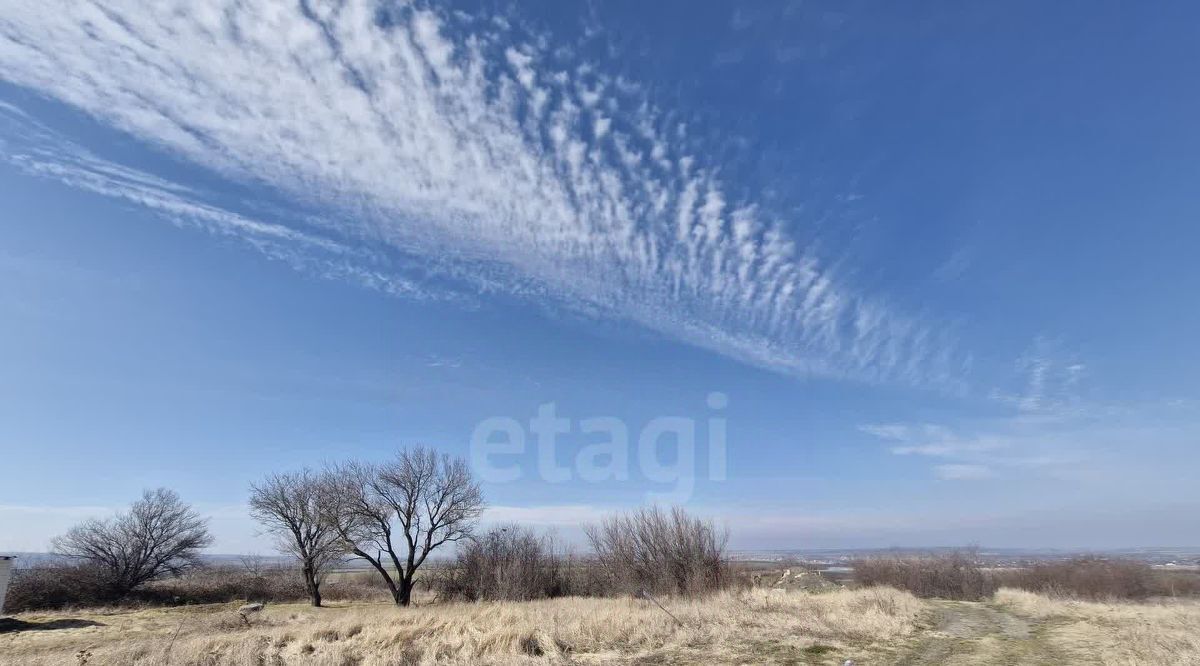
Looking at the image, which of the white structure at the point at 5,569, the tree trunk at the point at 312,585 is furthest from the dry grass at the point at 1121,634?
the tree trunk at the point at 312,585

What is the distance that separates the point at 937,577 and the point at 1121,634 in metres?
38.3

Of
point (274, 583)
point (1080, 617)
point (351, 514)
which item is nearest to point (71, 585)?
point (274, 583)

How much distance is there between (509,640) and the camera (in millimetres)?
15383

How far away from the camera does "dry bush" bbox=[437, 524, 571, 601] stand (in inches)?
1390

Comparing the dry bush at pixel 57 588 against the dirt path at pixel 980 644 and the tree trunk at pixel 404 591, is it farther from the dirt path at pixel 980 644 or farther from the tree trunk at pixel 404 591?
the dirt path at pixel 980 644

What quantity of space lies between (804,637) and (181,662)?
1664 centimetres

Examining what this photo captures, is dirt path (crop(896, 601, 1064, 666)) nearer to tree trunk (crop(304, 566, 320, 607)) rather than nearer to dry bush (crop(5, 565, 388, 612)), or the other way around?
tree trunk (crop(304, 566, 320, 607))

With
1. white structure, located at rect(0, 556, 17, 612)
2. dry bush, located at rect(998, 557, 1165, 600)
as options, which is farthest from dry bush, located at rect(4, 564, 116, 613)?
dry bush, located at rect(998, 557, 1165, 600)

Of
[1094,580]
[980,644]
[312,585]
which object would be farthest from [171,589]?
[1094,580]

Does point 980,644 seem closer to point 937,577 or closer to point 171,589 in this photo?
point 937,577

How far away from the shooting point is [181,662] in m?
13.2

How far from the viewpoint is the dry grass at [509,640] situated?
14.0 metres

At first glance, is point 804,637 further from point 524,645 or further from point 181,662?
point 181,662

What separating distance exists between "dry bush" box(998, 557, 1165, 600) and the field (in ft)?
95.2
